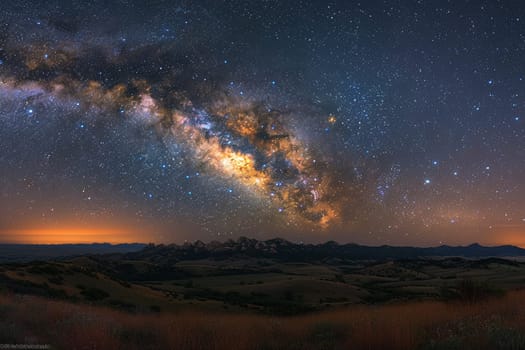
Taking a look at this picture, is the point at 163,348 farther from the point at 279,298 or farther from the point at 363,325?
the point at 279,298

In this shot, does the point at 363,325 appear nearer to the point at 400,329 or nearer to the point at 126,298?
the point at 400,329

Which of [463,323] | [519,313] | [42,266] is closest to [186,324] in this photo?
[463,323]

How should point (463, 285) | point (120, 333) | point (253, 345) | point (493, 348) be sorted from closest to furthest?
point (493, 348)
point (253, 345)
point (120, 333)
point (463, 285)

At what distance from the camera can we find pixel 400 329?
8.52 metres

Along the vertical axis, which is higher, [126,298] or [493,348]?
[493,348]

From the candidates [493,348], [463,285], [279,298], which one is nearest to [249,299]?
[279,298]

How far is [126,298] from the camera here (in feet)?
119

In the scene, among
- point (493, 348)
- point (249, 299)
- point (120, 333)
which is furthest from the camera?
point (249, 299)

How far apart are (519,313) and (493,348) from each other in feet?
13.1

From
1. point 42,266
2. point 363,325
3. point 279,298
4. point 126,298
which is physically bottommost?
point 279,298

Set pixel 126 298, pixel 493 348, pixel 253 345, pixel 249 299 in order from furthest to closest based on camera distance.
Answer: pixel 249 299, pixel 126 298, pixel 253 345, pixel 493 348

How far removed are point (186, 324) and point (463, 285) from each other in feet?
36.0

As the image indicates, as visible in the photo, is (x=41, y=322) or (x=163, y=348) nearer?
(x=163, y=348)

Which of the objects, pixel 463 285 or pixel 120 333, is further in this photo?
pixel 463 285
